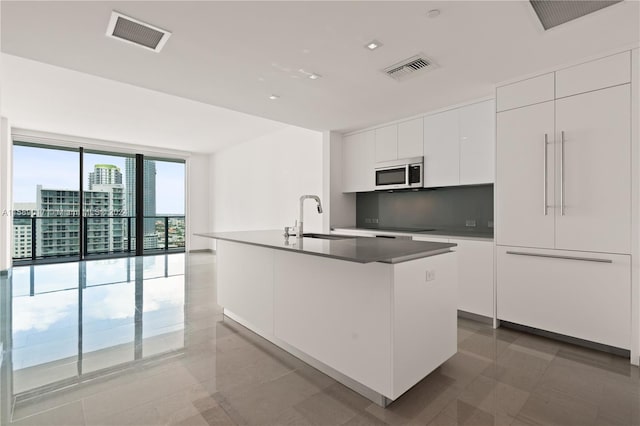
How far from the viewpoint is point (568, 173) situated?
275 cm

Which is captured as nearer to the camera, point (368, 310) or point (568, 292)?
point (368, 310)

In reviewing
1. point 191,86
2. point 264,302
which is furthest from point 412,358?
point 191,86

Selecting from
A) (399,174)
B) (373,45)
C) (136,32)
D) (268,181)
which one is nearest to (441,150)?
(399,174)

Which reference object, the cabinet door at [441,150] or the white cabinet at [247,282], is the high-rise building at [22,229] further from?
the cabinet door at [441,150]

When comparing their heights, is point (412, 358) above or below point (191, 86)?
below

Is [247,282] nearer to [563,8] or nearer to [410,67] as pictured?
[410,67]

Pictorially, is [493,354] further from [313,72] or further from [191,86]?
[191,86]

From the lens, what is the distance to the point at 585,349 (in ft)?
8.81

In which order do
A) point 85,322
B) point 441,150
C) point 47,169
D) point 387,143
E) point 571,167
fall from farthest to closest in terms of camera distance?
point 47,169 → point 387,143 → point 441,150 → point 85,322 → point 571,167

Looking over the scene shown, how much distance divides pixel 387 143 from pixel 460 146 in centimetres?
111

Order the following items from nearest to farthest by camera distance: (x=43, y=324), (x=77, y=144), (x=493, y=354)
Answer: (x=493, y=354)
(x=43, y=324)
(x=77, y=144)

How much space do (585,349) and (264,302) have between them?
2.81m

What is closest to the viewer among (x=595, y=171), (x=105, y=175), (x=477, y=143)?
(x=595, y=171)

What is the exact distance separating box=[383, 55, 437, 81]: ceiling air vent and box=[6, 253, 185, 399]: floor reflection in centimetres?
312
